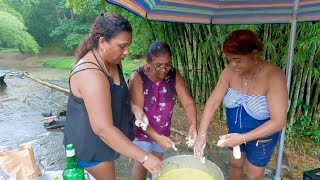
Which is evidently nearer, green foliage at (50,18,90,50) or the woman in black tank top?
the woman in black tank top

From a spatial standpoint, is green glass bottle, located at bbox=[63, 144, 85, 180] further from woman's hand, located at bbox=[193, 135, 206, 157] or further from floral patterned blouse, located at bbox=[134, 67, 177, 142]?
floral patterned blouse, located at bbox=[134, 67, 177, 142]

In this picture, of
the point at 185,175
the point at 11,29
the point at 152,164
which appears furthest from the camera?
the point at 11,29

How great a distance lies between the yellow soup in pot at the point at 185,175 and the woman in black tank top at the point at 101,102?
139mm

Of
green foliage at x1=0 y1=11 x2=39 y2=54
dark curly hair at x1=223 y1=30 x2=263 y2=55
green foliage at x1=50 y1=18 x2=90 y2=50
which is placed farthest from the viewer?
green foliage at x1=50 y1=18 x2=90 y2=50

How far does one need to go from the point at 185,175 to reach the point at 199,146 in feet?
Answer: 0.84

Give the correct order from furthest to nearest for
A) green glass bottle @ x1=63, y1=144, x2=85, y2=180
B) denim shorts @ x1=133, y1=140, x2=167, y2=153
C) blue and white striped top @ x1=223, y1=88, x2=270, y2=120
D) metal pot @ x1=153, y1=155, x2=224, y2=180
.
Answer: denim shorts @ x1=133, y1=140, x2=167, y2=153 → blue and white striped top @ x1=223, y1=88, x2=270, y2=120 → metal pot @ x1=153, y1=155, x2=224, y2=180 → green glass bottle @ x1=63, y1=144, x2=85, y2=180

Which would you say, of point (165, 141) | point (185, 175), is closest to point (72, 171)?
point (185, 175)

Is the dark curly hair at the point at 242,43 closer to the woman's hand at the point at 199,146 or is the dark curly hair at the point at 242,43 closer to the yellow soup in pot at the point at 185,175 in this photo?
the woman's hand at the point at 199,146

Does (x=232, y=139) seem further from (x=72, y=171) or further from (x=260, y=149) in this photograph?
(x=72, y=171)

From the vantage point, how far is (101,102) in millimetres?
1234

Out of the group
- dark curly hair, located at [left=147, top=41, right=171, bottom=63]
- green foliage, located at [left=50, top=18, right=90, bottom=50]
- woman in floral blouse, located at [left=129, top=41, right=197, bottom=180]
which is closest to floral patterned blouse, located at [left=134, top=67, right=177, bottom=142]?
woman in floral blouse, located at [left=129, top=41, right=197, bottom=180]

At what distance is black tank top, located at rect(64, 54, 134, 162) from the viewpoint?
1360 mm

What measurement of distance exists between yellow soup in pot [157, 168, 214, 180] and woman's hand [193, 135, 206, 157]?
129mm

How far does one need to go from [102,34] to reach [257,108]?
0.99 metres
